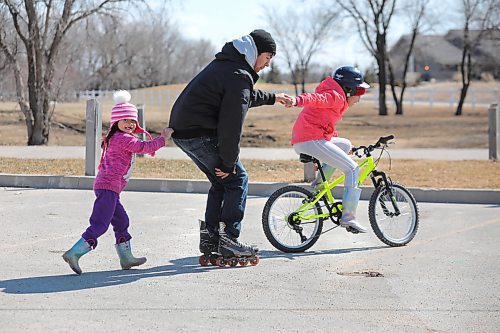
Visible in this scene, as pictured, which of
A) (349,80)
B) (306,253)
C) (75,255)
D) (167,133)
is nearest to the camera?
(75,255)

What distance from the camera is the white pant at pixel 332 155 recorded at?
8383 millimetres

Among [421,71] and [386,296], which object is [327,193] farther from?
[421,71]

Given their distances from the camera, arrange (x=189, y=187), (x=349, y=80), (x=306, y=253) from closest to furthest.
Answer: (x=306, y=253) < (x=349, y=80) < (x=189, y=187)

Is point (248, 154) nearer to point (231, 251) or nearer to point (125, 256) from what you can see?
point (231, 251)

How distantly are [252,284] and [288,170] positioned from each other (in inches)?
337

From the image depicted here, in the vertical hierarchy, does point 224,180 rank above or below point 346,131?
below

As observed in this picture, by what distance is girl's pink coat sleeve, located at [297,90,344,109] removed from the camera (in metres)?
7.88

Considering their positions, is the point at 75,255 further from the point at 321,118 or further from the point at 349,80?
the point at 349,80

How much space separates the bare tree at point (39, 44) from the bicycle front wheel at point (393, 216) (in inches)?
605

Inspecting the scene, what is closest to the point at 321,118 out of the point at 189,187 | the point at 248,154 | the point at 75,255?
the point at 75,255

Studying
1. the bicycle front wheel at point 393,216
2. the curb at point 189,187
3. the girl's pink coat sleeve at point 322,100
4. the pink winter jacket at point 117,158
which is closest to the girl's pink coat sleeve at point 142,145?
the pink winter jacket at point 117,158

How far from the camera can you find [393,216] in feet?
28.8

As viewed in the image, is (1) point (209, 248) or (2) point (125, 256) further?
(1) point (209, 248)

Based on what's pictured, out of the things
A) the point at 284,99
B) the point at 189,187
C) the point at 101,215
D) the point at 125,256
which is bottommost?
the point at 125,256
